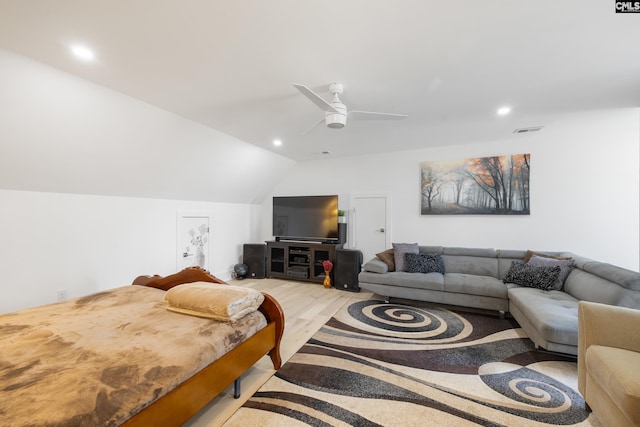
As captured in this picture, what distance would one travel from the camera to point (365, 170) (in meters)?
5.25

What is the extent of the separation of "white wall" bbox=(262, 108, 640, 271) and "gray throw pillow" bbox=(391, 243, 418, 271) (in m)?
0.57

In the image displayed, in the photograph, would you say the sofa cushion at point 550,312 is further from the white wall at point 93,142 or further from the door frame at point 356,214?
the white wall at point 93,142

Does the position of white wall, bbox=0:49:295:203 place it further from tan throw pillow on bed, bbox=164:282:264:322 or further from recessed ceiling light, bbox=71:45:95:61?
tan throw pillow on bed, bbox=164:282:264:322

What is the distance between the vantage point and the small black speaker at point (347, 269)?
4566mm

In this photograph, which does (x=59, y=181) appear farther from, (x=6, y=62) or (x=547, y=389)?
(x=547, y=389)

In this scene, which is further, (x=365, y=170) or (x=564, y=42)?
(x=365, y=170)

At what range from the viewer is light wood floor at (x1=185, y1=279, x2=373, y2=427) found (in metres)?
1.78

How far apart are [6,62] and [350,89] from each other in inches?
110

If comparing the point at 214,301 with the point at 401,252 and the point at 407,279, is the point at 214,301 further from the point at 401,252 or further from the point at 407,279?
the point at 401,252

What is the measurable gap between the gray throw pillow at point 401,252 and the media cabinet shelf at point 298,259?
1156mm

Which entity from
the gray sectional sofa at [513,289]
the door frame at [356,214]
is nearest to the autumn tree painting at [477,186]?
the door frame at [356,214]

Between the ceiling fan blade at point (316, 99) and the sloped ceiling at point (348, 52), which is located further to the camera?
the ceiling fan blade at point (316, 99)

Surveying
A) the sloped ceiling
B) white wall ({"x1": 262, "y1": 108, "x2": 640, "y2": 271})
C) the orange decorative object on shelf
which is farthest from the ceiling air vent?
the orange decorative object on shelf

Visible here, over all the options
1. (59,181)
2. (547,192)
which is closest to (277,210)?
(59,181)
